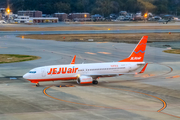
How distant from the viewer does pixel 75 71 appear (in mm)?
51562

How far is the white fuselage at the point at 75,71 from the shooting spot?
50.1 meters

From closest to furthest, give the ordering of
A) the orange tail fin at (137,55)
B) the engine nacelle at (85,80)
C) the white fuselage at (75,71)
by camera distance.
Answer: the white fuselage at (75,71) < the engine nacelle at (85,80) < the orange tail fin at (137,55)

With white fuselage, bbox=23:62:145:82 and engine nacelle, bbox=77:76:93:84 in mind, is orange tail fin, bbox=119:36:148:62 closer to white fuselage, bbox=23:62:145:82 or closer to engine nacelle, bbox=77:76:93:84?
white fuselage, bbox=23:62:145:82

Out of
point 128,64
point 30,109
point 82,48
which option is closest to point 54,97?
point 30,109

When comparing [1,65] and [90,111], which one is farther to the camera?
[1,65]

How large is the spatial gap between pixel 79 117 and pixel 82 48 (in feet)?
219

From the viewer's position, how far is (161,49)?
99125 mm

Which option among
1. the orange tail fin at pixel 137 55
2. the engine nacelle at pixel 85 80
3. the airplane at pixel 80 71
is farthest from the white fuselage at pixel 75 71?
the orange tail fin at pixel 137 55

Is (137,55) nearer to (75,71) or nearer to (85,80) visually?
(85,80)

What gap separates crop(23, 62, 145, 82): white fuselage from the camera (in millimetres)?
50094

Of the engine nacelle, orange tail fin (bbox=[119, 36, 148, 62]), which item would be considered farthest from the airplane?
orange tail fin (bbox=[119, 36, 148, 62])

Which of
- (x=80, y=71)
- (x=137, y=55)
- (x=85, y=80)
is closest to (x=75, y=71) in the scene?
(x=80, y=71)

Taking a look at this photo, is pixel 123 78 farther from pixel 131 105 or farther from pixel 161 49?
pixel 161 49

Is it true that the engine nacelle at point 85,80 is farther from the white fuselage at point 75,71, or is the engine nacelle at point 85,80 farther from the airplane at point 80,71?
the white fuselage at point 75,71
